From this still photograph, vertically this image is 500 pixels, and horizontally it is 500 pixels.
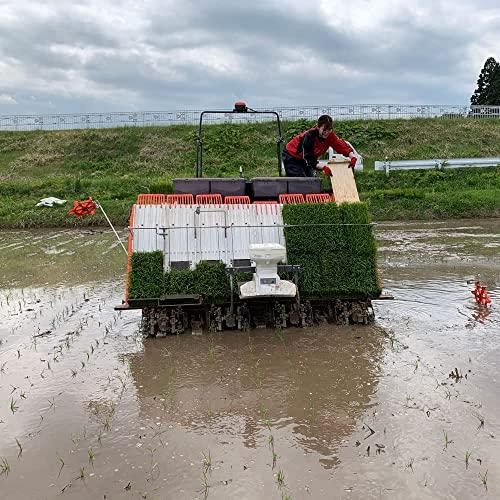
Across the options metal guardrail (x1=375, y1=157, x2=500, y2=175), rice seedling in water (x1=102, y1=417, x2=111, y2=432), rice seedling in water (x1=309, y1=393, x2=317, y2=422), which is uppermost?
metal guardrail (x1=375, y1=157, x2=500, y2=175)

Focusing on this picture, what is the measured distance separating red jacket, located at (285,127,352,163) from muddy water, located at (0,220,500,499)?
7.87 feet

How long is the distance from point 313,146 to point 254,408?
4667 millimetres

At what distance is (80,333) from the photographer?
7.18 m

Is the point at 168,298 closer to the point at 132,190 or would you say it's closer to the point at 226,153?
the point at 132,190

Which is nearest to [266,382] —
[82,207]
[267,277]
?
[267,277]

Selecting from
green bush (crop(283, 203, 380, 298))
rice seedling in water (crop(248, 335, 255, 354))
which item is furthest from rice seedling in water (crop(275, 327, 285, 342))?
green bush (crop(283, 203, 380, 298))

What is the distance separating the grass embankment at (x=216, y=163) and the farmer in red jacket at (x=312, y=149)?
434 inches

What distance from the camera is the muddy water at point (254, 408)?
12.1ft

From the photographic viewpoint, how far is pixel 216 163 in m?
27.1

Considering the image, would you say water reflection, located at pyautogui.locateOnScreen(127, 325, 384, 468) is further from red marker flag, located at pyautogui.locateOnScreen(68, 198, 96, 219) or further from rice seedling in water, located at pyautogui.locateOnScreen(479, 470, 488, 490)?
red marker flag, located at pyautogui.locateOnScreen(68, 198, 96, 219)

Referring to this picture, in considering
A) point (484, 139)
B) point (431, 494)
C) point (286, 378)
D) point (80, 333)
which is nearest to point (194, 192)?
point (80, 333)

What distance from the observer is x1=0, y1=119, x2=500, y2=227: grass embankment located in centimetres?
2034

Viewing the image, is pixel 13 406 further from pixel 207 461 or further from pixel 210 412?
pixel 207 461

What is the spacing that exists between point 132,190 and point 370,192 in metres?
9.38
